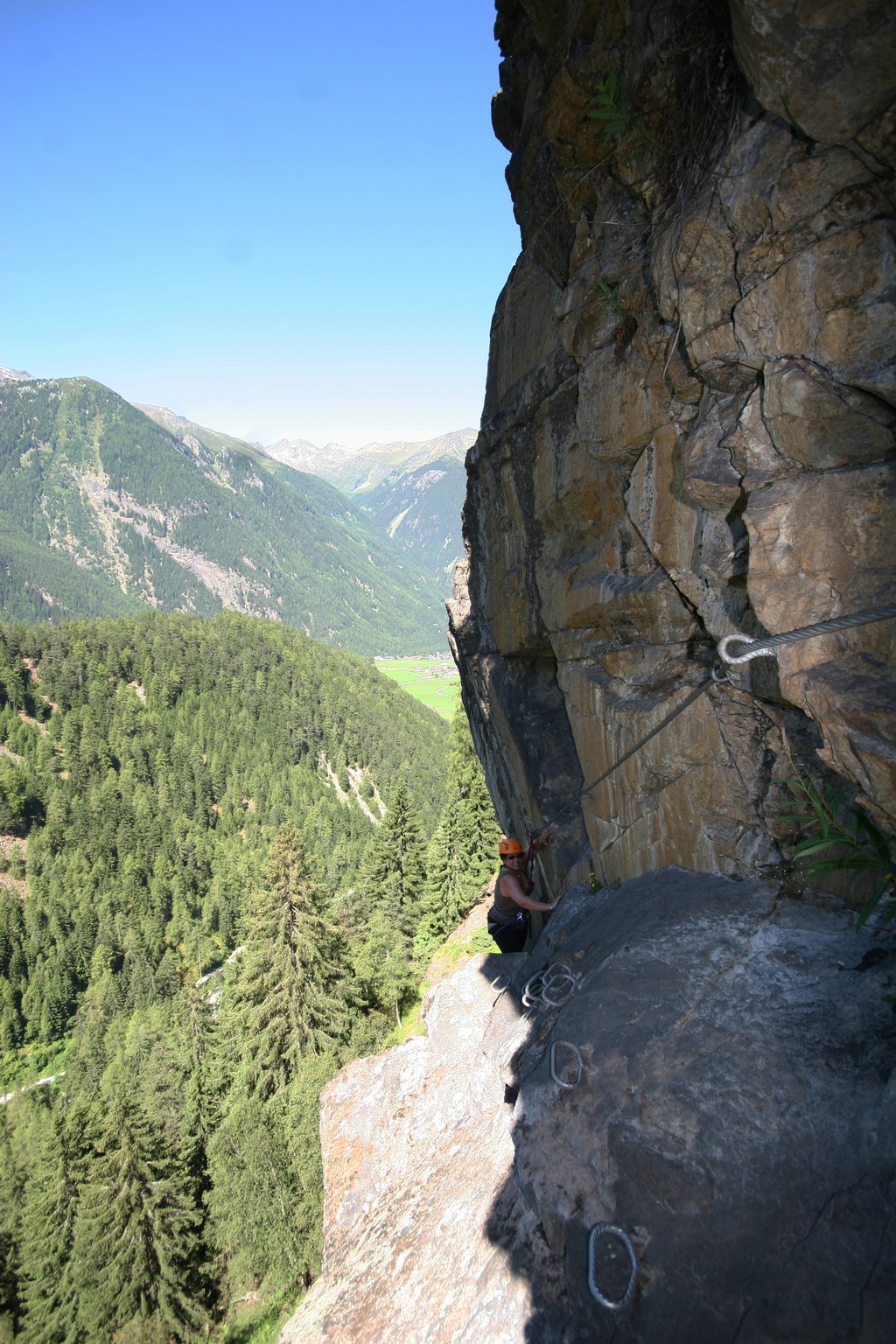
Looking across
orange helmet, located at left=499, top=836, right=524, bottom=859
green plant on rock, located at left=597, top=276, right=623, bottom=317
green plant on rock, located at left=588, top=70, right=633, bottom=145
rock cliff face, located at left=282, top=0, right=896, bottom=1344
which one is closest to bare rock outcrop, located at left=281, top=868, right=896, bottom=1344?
rock cliff face, located at left=282, top=0, right=896, bottom=1344

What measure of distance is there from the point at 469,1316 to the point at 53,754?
88.3 m

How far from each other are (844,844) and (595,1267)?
3261 mm

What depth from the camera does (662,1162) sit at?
14.4 ft

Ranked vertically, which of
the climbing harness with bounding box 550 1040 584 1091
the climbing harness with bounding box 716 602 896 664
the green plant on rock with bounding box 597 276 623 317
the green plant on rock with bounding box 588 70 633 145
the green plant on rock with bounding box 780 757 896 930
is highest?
the green plant on rock with bounding box 588 70 633 145

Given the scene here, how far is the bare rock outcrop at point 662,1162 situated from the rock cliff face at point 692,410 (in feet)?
3.56

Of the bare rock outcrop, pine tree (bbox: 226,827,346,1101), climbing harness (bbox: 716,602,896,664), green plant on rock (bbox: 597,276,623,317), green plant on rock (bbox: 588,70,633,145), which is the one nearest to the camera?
the bare rock outcrop

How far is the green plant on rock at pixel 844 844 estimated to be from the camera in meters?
4.15

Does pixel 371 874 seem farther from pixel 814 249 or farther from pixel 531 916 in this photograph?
pixel 814 249

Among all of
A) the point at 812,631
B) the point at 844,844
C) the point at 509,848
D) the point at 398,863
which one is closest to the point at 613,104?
the point at 812,631

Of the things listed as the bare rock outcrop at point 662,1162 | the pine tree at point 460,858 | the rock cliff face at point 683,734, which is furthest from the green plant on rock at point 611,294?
the pine tree at point 460,858

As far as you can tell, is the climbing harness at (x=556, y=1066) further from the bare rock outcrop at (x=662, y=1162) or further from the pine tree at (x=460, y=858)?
the pine tree at (x=460, y=858)

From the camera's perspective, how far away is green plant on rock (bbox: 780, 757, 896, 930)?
415 centimetres

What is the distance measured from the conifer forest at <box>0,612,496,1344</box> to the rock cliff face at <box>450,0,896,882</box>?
12783mm

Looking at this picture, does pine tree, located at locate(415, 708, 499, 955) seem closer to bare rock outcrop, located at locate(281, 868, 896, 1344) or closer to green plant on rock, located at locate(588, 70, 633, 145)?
bare rock outcrop, located at locate(281, 868, 896, 1344)
